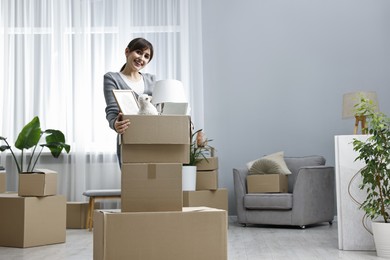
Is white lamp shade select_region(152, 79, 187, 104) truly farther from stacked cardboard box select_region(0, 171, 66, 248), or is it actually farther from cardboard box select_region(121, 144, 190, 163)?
stacked cardboard box select_region(0, 171, 66, 248)

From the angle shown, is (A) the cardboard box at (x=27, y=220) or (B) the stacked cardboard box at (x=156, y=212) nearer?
(B) the stacked cardboard box at (x=156, y=212)

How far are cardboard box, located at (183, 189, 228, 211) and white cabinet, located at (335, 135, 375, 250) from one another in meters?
1.78

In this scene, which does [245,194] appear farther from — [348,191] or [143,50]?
[143,50]

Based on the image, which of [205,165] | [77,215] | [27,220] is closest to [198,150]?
[205,165]

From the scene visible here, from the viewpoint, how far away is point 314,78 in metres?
6.76

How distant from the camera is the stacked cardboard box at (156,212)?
2.72 m

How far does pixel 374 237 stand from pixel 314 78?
325 cm

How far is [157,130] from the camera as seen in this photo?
2.75 metres

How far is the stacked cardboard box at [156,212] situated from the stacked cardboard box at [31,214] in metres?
1.65

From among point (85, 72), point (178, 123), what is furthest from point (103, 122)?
point (178, 123)

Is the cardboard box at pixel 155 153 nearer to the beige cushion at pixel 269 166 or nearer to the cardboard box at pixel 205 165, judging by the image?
the cardboard box at pixel 205 165

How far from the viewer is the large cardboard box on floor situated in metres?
2.73

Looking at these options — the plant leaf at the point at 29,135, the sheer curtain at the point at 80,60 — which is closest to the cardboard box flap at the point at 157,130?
the plant leaf at the point at 29,135

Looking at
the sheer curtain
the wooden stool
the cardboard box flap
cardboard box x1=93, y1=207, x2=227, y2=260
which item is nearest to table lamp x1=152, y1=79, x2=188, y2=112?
the cardboard box flap
